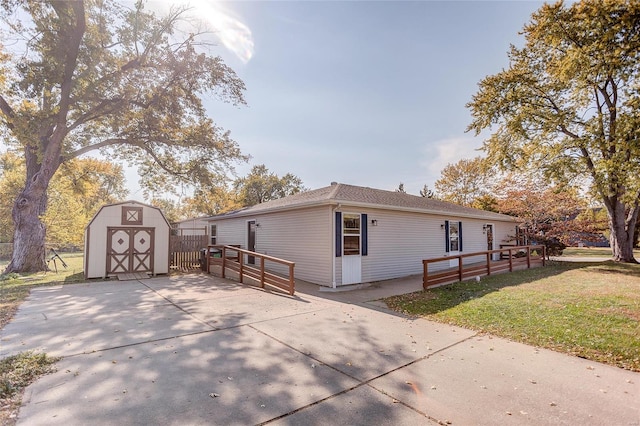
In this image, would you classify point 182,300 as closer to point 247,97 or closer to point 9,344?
point 9,344

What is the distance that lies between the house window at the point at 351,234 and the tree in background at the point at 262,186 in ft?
89.6

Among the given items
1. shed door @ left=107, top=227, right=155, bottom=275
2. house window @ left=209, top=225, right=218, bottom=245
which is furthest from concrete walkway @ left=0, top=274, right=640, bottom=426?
house window @ left=209, top=225, right=218, bottom=245

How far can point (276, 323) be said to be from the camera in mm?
5531

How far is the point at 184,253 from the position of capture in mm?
14156

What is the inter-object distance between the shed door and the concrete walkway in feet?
18.3

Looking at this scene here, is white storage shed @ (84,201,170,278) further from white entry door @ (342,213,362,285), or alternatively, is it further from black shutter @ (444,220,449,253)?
black shutter @ (444,220,449,253)

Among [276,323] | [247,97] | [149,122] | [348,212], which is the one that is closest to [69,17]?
[149,122]

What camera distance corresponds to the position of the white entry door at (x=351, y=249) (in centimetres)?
967

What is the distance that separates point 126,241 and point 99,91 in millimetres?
7279

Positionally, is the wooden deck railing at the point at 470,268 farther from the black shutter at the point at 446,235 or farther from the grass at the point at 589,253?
the grass at the point at 589,253

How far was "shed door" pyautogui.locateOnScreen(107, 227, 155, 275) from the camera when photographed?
11.4 m

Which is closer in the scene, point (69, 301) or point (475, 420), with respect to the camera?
point (475, 420)

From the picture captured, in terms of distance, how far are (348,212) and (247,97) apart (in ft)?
33.8

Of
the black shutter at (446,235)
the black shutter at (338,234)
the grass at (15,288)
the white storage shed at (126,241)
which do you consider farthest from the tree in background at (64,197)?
the black shutter at (446,235)
